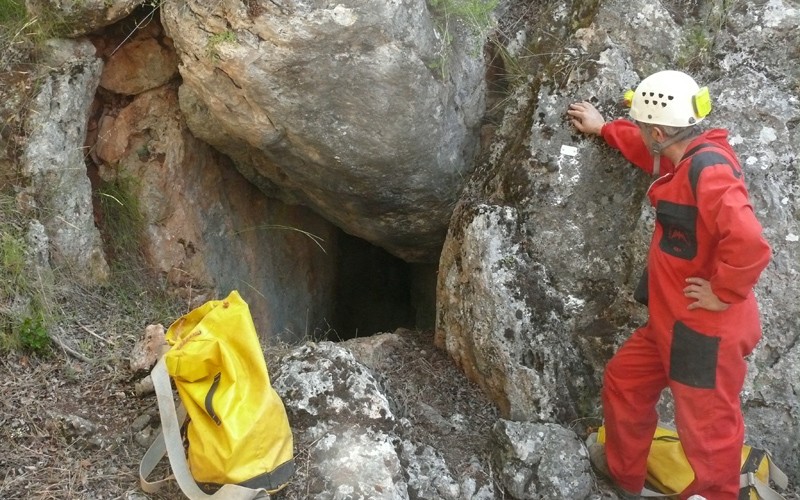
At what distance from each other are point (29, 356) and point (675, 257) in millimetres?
2813

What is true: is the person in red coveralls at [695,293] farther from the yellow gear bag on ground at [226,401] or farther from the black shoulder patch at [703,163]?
the yellow gear bag on ground at [226,401]

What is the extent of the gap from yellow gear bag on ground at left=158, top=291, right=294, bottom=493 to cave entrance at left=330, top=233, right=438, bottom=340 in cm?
333

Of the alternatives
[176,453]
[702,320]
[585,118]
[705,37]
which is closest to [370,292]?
[585,118]

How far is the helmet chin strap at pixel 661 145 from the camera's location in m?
3.05

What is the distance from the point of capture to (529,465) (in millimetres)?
3268

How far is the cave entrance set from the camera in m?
6.40

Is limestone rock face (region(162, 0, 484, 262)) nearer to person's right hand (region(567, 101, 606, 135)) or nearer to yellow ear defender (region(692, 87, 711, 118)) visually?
person's right hand (region(567, 101, 606, 135))

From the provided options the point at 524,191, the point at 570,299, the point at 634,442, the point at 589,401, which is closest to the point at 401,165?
the point at 524,191

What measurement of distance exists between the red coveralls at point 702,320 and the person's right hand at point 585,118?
0.48 m

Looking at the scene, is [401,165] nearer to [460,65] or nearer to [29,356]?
[460,65]

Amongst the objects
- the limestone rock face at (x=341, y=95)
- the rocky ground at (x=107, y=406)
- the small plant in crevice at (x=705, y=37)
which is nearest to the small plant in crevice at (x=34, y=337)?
the rocky ground at (x=107, y=406)

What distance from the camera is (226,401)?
277cm

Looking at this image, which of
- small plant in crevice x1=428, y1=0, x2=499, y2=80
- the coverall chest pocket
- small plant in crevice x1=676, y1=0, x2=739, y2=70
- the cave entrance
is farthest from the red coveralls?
the cave entrance

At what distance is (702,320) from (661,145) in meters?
0.72
